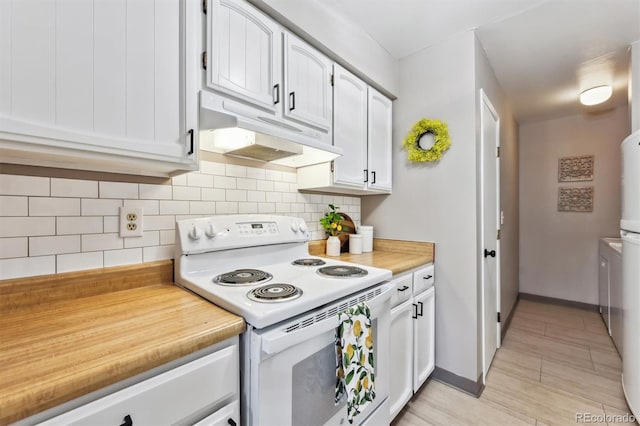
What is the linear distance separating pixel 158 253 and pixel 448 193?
1810mm

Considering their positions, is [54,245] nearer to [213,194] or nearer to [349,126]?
[213,194]

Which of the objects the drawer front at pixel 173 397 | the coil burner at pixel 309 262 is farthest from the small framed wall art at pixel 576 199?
the drawer front at pixel 173 397

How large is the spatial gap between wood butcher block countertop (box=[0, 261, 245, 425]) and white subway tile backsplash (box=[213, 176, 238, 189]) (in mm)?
509

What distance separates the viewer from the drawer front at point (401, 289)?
1.49m

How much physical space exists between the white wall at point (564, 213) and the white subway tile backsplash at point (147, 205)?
14.5 feet

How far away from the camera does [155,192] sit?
124cm

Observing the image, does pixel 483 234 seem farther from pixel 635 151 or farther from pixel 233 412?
pixel 233 412

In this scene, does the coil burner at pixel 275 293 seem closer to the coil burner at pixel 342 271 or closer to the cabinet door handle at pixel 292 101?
the coil burner at pixel 342 271

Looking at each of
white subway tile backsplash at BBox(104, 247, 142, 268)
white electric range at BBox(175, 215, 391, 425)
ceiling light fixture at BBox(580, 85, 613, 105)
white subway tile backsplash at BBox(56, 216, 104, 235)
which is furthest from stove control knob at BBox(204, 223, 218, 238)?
ceiling light fixture at BBox(580, 85, 613, 105)

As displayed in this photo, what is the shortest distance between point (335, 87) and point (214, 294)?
141cm

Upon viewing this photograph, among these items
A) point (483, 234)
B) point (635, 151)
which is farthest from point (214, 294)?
point (635, 151)

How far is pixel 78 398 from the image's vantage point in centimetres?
56

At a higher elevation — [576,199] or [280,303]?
[576,199]

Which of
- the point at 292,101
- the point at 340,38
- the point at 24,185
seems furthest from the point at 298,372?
the point at 340,38
